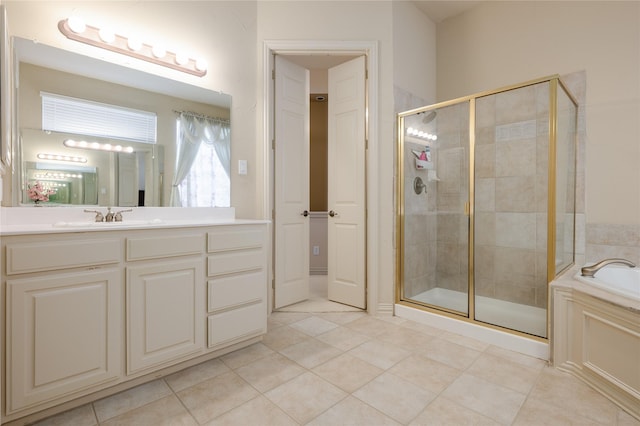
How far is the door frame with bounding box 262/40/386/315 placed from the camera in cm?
280

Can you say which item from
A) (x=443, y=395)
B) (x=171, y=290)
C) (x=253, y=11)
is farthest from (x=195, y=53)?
(x=443, y=395)

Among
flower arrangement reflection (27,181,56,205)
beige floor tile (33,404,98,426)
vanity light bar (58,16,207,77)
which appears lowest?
beige floor tile (33,404,98,426)

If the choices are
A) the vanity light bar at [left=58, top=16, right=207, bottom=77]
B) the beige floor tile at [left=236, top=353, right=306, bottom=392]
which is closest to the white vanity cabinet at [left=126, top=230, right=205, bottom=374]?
the beige floor tile at [left=236, top=353, right=306, bottom=392]

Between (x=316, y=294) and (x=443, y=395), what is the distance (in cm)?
199

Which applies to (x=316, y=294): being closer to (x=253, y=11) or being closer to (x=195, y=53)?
(x=195, y=53)

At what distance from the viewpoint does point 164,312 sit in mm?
1766

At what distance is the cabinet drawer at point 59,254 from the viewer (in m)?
1.34

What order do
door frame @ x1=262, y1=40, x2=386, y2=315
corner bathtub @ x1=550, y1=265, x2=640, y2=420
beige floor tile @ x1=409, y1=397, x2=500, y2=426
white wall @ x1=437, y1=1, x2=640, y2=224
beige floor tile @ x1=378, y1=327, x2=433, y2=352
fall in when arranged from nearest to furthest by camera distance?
beige floor tile @ x1=409, y1=397, x2=500, y2=426
corner bathtub @ x1=550, y1=265, x2=640, y2=420
beige floor tile @ x1=378, y1=327, x2=433, y2=352
white wall @ x1=437, y1=1, x2=640, y2=224
door frame @ x1=262, y1=40, x2=386, y2=315

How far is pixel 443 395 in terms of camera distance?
1654mm

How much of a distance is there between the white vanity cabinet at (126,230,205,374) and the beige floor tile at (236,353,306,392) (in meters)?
0.32

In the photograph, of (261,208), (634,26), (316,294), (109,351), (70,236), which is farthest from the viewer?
(316,294)

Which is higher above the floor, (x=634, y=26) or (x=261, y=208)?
(x=634, y=26)

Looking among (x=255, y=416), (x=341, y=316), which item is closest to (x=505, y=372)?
(x=341, y=316)

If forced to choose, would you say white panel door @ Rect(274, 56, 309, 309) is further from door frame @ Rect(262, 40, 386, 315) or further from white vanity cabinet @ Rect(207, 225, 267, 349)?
white vanity cabinet @ Rect(207, 225, 267, 349)
